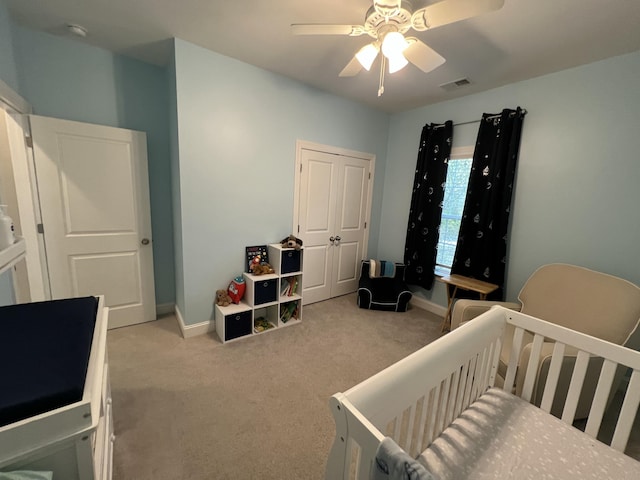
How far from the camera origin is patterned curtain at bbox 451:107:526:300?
8.38ft

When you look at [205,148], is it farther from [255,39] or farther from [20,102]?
[20,102]

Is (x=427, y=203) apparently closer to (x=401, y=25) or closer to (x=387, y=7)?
(x=401, y=25)

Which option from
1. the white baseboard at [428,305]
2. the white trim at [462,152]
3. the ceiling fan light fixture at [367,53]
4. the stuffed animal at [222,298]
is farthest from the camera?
the white baseboard at [428,305]

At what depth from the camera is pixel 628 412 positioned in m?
1.12

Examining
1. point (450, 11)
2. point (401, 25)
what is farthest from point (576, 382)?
point (401, 25)

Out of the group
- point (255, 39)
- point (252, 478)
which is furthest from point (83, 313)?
point (255, 39)

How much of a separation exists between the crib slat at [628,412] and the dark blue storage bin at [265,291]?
2353 millimetres

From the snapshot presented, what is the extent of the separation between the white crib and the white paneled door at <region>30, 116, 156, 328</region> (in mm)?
2557

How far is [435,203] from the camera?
3158mm

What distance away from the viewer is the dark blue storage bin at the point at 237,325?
2.45 m

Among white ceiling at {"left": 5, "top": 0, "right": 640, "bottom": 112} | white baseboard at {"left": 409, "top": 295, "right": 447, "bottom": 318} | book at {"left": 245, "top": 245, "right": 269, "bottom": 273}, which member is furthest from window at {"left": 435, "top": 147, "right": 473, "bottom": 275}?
book at {"left": 245, "top": 245, "right": 269, "bottom": 273}

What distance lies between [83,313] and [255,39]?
210cm

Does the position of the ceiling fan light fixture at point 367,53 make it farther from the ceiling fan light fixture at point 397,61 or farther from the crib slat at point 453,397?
the crib slat at point 453,397


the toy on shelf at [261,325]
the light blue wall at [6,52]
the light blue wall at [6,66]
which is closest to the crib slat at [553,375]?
the toy on shelf at [261,325]
